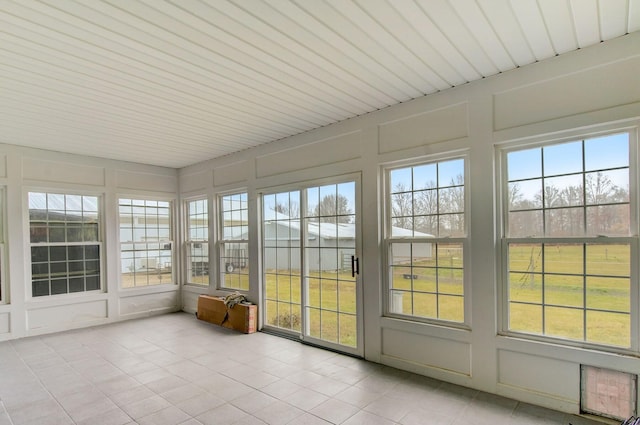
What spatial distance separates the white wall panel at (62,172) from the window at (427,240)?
4889 mm

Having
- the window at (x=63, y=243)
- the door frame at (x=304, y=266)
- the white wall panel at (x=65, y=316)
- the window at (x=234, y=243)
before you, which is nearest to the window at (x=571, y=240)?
the door frame at (x=304, y=266)

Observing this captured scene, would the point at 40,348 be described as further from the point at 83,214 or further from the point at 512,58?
the point at 512,58

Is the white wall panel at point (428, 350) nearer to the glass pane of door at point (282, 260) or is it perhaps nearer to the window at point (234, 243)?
the glass pane of door at point (282, 260)

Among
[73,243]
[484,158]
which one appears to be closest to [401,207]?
[484,158]

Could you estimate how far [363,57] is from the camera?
2678 millimetres

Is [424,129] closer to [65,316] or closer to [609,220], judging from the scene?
[609,220]

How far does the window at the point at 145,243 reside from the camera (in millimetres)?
6102

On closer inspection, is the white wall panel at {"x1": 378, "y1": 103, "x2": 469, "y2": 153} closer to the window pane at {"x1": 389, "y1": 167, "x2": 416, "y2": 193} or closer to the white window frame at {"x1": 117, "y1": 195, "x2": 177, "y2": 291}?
the window pane at {"x1": 389, "y1": 167, "x2": 416, "y2": 193}

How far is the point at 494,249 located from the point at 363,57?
6.48ft

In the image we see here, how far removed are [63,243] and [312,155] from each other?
4235 millimetres

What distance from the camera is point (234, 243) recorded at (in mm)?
5820

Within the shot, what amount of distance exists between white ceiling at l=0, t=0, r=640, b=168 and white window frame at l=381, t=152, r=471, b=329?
2.20 ft

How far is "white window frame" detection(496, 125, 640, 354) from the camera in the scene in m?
2.50

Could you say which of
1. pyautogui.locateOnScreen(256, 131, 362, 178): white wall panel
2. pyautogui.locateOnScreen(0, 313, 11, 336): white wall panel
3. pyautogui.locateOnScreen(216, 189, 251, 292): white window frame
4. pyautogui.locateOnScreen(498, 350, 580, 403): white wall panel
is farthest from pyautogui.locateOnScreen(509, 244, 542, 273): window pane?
pyautogui.locateOnScreen(0, 313, 11, 336): white wall panel
